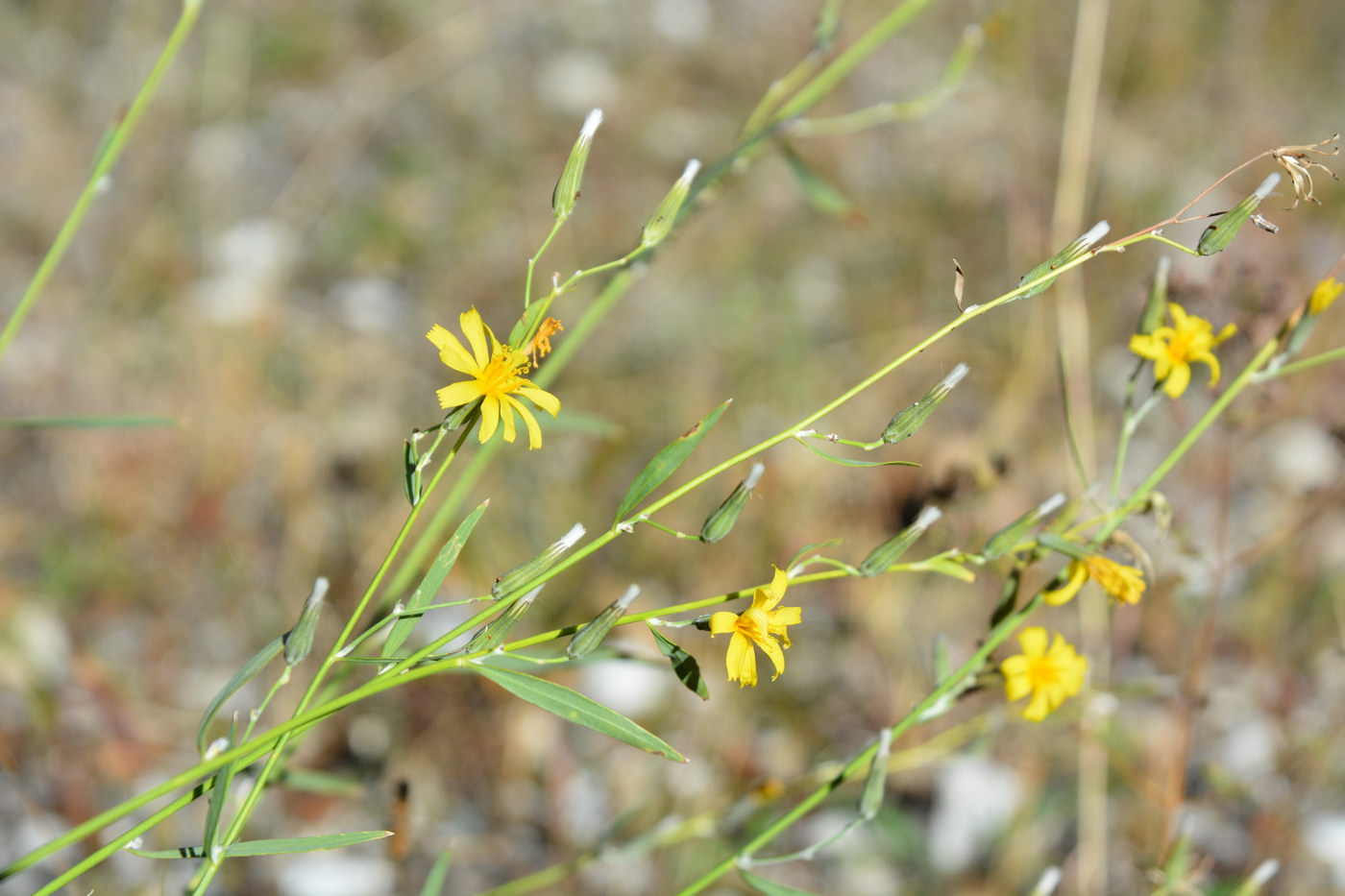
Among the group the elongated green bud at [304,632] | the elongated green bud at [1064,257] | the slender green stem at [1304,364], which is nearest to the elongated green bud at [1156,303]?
the slender green stem at [1304,364]

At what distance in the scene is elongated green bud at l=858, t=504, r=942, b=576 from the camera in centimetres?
95

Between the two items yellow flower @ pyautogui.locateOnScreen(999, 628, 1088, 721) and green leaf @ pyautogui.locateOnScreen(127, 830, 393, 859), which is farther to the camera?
yellow flower @ pyautogui.locateOnScreen(999, 628, 1088, 721)

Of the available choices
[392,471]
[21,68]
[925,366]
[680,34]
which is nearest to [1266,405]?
[925,366]

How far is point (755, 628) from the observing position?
94 centimetres

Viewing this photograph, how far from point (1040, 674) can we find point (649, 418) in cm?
172

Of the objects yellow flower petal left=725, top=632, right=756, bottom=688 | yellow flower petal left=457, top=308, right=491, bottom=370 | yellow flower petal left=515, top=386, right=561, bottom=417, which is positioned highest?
yellow flower petal left=457, top=308, right=491, bottom=370

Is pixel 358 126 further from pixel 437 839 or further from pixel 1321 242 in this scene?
pixel 1321 242

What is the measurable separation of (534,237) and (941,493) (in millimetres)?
1958

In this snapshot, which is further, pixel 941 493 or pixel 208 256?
pixel 208 256

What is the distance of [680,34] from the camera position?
13.6ft

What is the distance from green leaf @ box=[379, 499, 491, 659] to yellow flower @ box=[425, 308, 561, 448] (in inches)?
2.9

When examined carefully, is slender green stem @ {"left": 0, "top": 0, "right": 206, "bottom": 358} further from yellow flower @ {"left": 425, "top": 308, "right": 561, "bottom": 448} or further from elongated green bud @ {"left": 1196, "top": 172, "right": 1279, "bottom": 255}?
elongated green bud @ {"left": 1196, "top": 172, "right": 1279, "bottom": 255}

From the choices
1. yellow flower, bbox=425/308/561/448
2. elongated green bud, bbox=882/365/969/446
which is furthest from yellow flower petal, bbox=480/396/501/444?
elongated green bud, bbox=882/365/969/446

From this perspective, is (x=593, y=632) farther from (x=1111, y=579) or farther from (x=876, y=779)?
(x=1111, y=579)
